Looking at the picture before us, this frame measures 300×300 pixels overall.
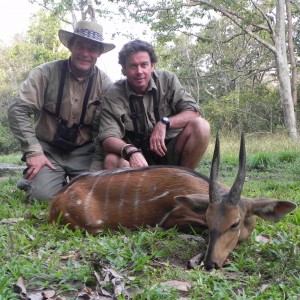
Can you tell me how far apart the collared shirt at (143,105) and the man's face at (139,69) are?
117mm

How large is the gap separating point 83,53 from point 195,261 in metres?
2.99

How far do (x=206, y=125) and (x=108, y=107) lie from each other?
1.02m

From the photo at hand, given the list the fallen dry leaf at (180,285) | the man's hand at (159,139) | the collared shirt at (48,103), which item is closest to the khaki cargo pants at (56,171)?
the collared shirt at (48,103)

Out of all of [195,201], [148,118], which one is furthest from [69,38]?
[195,201]

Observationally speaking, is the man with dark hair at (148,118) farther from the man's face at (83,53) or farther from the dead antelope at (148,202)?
the dead antelope at (148,202)

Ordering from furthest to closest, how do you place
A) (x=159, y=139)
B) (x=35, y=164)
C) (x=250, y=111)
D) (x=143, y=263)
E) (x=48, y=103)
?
(x=250, y=111)
(x=48, y=103)
(x=35, y=164)
(x=159, y=139)
(x=143, y=263)

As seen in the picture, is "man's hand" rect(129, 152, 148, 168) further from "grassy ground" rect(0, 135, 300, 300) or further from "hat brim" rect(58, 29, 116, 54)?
"hat brim" rect(58, 29, 116, 54)

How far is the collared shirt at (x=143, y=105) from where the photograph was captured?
16.0 feet

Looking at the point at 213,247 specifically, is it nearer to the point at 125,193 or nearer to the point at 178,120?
the point at 125,193

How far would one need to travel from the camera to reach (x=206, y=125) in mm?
4816

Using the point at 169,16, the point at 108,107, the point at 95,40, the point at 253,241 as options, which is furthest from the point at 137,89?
the point at 169,16

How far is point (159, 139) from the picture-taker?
4703 millimetres

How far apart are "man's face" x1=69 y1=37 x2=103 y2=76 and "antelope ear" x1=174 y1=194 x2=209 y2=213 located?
2.40 m

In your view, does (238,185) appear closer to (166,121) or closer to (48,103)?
(166,121)
